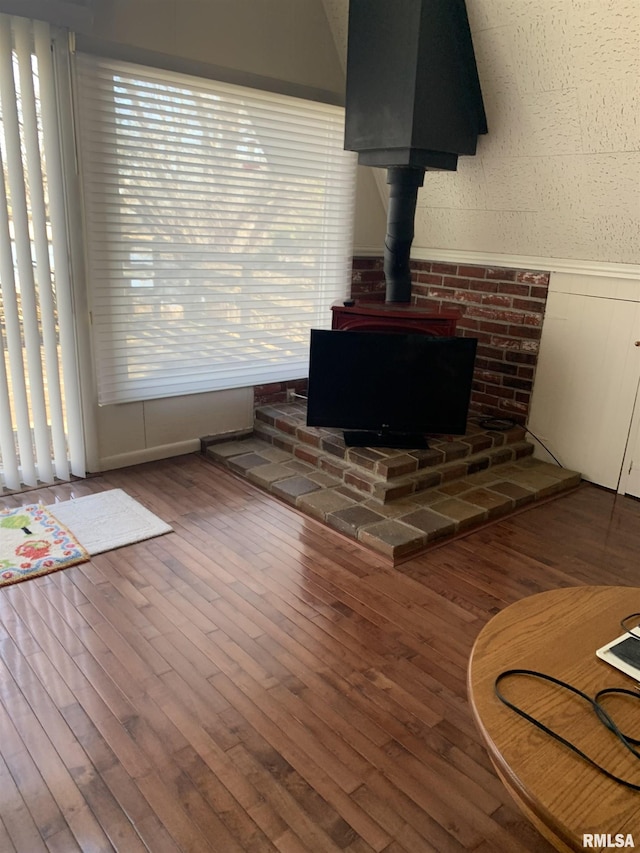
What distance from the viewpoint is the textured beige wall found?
257 cm

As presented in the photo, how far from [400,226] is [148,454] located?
75.3 inches

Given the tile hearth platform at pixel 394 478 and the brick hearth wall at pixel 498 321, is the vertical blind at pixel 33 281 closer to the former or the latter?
the tile hearth platform at pixel 394 478

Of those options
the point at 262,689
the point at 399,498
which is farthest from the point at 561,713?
the point at 399,498

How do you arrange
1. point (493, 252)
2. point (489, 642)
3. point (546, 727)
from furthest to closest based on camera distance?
point (493, 252) → point (489, 642) → point (546, 727)

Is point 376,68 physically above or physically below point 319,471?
above

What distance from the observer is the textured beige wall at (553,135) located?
257 centimetres

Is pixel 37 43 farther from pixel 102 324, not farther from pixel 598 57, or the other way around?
pixel 598 57

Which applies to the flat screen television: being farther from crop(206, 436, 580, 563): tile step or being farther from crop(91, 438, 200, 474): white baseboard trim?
crop(91, 438, 200, 474): white baseboard trim

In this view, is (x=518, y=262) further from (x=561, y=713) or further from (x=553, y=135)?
(x=561, y=713)

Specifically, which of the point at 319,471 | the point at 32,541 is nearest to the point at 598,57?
the point at 319,471

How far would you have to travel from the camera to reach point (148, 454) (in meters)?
3.56

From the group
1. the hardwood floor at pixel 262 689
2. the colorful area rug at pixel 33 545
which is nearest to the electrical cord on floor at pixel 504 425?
the hardwood floor at pixel 262 689

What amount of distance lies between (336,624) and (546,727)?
1.14 metres

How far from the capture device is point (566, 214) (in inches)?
127
